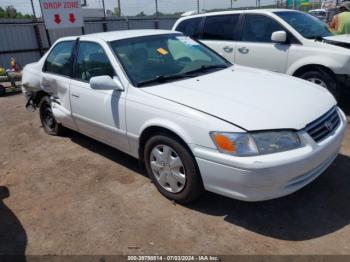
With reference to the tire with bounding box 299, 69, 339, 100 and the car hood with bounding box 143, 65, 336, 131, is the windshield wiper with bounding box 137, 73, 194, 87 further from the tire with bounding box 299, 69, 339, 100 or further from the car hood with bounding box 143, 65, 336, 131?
the tire with bounding box 299, 69, 339, 100

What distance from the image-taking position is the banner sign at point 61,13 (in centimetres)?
1159

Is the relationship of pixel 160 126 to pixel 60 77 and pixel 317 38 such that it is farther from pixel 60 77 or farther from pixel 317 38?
pixel 317 38

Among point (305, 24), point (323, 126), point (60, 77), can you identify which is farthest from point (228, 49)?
point (323, 126)

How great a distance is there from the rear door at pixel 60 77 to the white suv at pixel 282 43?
303 centimetres

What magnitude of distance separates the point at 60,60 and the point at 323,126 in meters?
3.66

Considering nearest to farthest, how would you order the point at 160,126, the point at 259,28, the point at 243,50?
the point at 160,126
the point at 259,28
the point at 243,50

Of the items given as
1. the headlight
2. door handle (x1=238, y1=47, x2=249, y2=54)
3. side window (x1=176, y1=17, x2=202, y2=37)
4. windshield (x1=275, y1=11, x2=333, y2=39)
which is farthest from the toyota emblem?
side window (x1=176, y1=17, x2=202, y2=37)

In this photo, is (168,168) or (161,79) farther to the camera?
(161,79)

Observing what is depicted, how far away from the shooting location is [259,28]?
6.04 metres

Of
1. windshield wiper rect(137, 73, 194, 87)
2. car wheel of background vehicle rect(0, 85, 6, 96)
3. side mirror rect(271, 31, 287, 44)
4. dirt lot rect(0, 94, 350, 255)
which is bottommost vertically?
car wheel of background vehicle rect(0, 85, 6, 96)

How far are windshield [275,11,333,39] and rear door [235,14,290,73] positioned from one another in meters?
0.25

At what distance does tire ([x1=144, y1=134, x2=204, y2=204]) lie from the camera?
2.96 m

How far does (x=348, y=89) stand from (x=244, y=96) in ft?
10.6

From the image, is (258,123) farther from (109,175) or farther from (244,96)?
(109,175)
